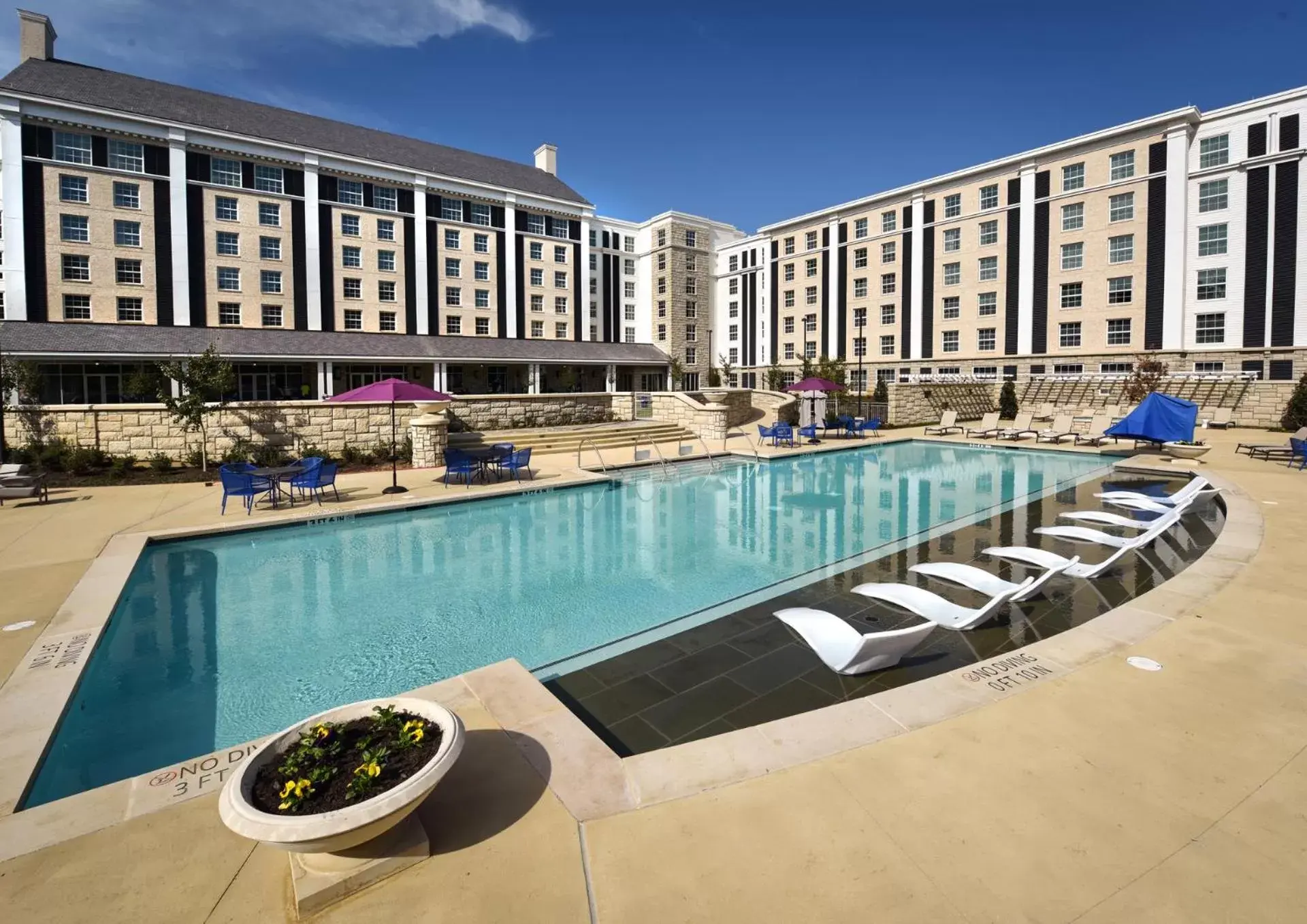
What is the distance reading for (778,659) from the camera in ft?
19.9

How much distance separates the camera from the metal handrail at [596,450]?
1829cm

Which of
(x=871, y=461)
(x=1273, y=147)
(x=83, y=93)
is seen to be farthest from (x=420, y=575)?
(x=1273, y=147)

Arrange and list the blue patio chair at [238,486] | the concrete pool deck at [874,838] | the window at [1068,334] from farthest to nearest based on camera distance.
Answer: the window at [1068,334], the blue patio chair at [238,486], the concrete pool deck at [874,838]

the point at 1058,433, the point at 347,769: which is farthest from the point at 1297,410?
the point at 347,769

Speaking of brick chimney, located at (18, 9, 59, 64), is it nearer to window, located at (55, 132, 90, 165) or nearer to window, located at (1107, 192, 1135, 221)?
window, located at (55, 132, 90, 165)

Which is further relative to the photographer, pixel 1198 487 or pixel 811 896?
pixel 1198 487

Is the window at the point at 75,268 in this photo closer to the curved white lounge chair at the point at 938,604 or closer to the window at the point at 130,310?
the window at the point at 130,310

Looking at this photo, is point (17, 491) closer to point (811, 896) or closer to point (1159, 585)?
point (811, 896)

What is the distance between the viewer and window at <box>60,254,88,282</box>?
31688mm

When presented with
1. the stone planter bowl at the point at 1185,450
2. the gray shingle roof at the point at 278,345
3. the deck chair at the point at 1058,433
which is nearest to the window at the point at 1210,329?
the deck chair at the point at 1058,433

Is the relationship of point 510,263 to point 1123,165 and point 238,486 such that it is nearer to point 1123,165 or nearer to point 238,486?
point 238,486

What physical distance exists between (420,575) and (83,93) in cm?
4116

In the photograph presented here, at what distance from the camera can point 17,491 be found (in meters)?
12.8

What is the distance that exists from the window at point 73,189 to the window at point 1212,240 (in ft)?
195
